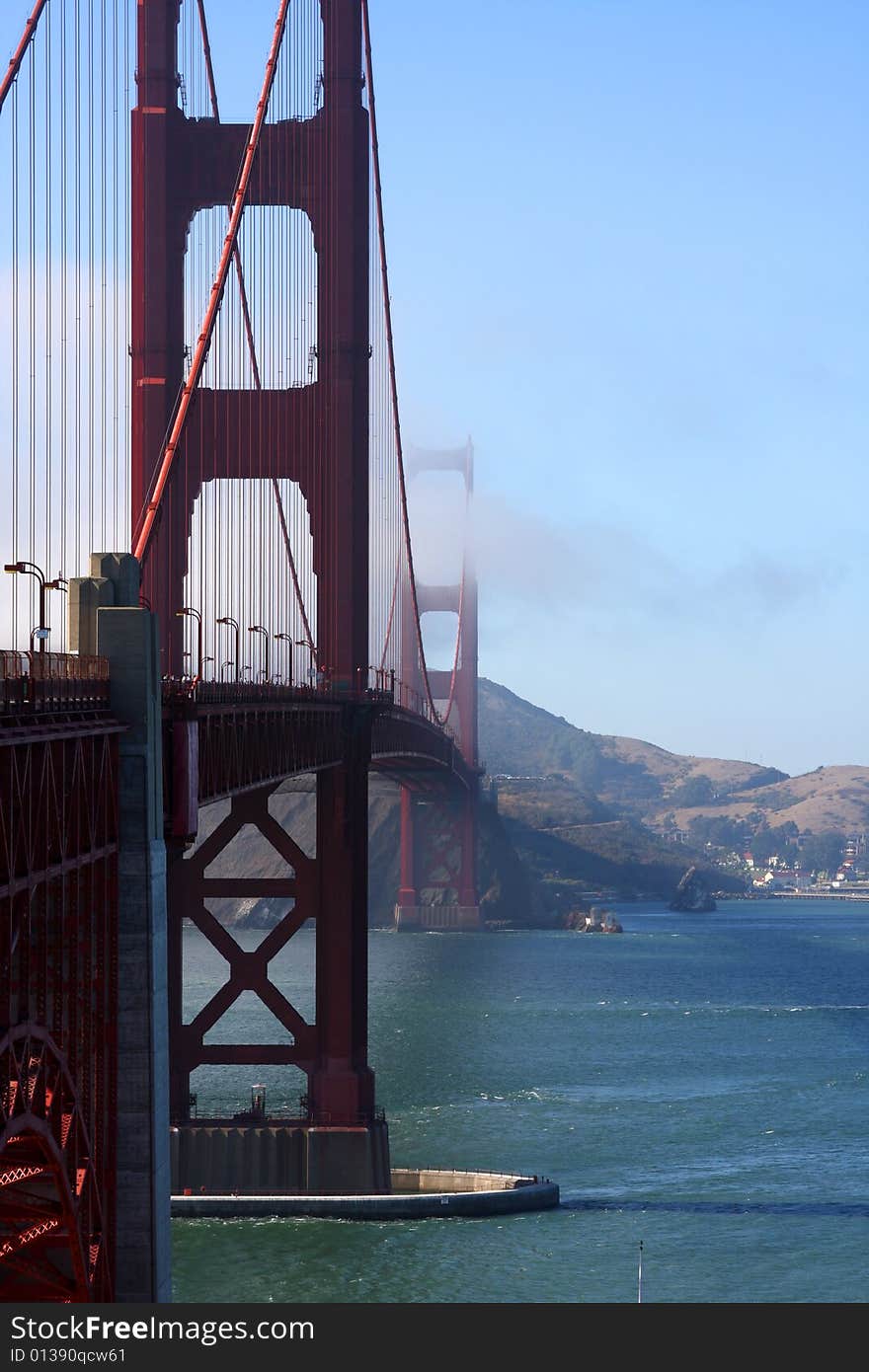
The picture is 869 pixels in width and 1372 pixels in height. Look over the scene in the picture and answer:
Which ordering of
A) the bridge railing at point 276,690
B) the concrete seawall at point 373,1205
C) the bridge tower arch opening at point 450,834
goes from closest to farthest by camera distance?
the bridge railing at point 276,690 < the concrete seawall at point 373,1205 < the bridge tower arch opening at point 450,834

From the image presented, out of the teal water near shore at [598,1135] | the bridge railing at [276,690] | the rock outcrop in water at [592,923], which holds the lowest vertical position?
the teal water near shore at [598,1135]

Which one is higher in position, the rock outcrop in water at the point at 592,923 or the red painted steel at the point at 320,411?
the red painted steel at the point at 320,411

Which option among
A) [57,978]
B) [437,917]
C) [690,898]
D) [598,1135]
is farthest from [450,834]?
[57,978]

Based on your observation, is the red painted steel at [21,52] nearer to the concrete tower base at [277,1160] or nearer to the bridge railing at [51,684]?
the bridge railing at [51,684]

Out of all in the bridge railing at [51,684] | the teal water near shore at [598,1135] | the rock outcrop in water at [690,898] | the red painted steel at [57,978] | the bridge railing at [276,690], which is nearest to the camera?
the red painted steel at [57,978]

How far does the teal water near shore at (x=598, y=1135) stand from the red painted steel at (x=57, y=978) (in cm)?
1280

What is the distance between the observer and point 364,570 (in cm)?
4559

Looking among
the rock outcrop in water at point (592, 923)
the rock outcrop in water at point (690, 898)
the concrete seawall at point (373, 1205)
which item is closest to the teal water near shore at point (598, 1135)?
the concrete seawall at point (373, 1205)

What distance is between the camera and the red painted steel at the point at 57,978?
18266 millimetres

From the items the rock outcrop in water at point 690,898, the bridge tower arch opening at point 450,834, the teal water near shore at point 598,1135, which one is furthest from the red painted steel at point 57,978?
the rock outcrop in water at point 690,898

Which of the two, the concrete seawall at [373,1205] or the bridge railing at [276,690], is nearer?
the bridge railing at [276,690]

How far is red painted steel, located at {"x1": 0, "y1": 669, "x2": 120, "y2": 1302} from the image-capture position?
59.9ft

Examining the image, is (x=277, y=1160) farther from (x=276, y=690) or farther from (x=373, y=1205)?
(x=276, y=690)

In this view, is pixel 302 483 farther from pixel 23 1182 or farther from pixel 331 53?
pixel 23 1182
